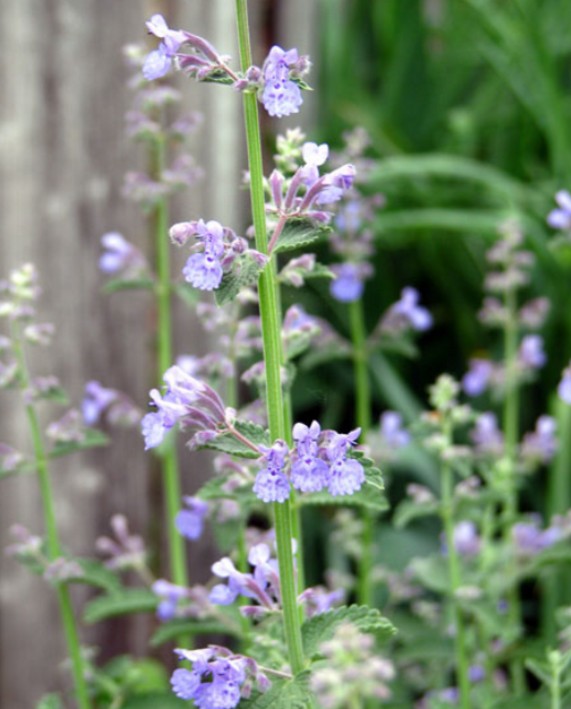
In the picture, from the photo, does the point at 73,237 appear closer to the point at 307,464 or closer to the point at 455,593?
the point at 455,593

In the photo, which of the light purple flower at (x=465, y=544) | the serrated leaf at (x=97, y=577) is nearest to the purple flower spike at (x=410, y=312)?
the light purple flower at (x=465, y=544)

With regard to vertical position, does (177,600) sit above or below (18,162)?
below

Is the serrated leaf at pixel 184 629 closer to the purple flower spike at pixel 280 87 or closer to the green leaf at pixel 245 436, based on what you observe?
the green leaf at pixel 245 436

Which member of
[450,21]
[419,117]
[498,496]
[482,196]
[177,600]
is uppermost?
[450,21]

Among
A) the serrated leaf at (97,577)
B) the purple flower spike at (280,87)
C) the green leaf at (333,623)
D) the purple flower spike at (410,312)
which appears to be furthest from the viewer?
the purple flower spike at (410,312)

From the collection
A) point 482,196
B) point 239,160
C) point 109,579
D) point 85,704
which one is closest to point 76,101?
point 239,160

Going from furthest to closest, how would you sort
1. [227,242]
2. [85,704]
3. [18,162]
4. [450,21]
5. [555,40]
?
1. [450,21]
2. [555,40]
3. [18,162]
4. [85,704]
5. [227,242]

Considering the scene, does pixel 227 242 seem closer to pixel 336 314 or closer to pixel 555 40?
pixel 336 314

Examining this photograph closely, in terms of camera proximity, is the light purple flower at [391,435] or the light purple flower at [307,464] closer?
the light purple flower at [307,464]
